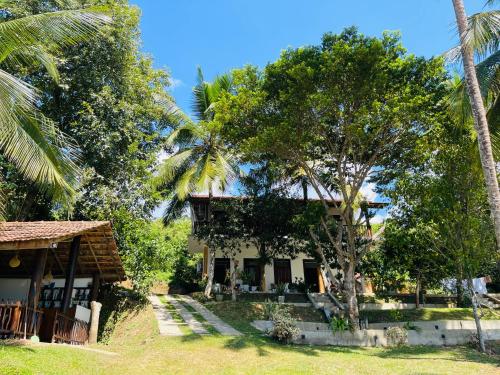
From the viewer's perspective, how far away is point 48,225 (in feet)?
36.2

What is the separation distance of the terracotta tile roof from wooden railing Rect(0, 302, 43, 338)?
1529 millimetres

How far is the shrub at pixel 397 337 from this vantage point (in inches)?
508

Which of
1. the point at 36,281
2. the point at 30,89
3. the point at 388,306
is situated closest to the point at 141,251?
the point at 36,281

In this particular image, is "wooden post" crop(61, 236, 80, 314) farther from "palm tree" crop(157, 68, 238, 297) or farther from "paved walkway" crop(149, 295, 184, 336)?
"palm tree" crop(157, 68, 238, 297)

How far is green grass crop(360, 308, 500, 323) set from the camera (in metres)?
17.4

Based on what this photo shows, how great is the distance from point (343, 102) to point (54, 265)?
12.0m

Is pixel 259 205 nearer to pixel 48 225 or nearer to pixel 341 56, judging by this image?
pixel 341 56

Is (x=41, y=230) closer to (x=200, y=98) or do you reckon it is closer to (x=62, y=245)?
(x=62, y=245)

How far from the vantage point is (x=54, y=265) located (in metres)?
14.7

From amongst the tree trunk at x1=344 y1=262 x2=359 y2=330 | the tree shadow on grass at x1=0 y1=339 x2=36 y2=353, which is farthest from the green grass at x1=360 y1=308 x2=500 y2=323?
the tree shadow on grass at x1=0 y1=339 x2=36 y2=353

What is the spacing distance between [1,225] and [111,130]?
712 centimetres

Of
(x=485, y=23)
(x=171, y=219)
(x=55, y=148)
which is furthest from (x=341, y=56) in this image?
(x=171, y=219)

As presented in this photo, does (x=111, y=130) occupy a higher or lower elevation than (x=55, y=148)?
higher

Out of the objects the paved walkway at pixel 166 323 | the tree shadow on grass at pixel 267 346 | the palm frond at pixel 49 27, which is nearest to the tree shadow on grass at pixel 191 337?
the paved walkway at pixel 166 323
